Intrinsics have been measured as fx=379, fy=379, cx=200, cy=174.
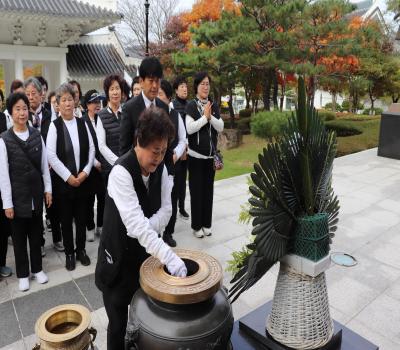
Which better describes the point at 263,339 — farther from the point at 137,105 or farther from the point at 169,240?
the point at 169,240

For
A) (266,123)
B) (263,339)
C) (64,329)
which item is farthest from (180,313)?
(266,123)

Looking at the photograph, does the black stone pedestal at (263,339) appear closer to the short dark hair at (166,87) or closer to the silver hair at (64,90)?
the silver hair at (64,90)

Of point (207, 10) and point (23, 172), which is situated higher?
point (207, 10)

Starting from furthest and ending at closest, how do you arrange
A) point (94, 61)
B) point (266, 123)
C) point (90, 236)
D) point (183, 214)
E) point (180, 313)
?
point (94, 61), point (266, 123), point (183, 214), point (90, 236), point (180, 313)

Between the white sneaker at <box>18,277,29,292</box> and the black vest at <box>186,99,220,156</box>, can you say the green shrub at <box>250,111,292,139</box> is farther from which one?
the white sneaker at <box>18,277,29,292</box>

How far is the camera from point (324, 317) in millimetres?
2121

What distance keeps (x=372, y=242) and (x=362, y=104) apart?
25768 millimetres

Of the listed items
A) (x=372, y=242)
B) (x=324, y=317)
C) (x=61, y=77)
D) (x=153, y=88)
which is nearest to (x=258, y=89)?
(x=61, y=77)

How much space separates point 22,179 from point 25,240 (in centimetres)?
57

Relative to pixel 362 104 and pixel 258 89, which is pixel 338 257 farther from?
pixel 362 104

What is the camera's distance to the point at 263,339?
2.30m

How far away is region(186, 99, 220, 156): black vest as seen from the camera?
4297 millimetres

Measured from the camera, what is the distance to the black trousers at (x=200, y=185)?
4398 millimetres

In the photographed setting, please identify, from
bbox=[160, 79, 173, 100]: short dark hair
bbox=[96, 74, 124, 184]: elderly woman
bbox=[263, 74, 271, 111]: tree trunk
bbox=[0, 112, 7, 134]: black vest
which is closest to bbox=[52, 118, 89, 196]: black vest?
bbox=[96, 74, 124, 184]: elderly woman
